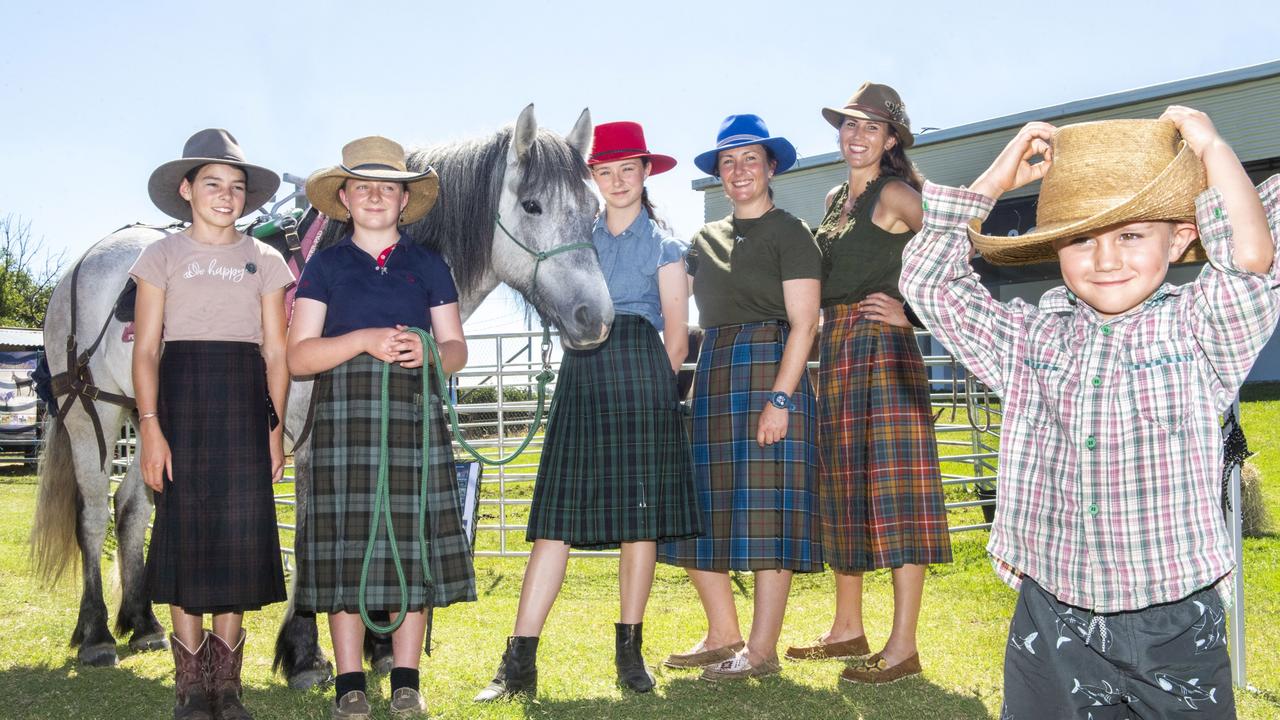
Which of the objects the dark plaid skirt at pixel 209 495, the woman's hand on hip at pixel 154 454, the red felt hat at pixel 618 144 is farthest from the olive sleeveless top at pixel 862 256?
the woman's hand on hip at pixel 154 454

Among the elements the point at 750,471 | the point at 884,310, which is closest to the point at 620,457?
the point at 750,471

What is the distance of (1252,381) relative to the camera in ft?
54.2

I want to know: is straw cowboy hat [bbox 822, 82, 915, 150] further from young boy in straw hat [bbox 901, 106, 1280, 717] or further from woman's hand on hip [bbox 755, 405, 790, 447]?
young boy in straw hat [bbox 901, 106, 1280, 717]

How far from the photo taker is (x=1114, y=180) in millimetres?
1668

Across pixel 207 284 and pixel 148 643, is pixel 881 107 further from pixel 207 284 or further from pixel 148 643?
pixel 148 643

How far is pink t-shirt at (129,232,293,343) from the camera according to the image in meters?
2.75

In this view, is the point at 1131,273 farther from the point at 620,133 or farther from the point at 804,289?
the point at 620,133

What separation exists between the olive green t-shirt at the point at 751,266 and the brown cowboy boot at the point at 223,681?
1.89 m

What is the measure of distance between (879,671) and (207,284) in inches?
100

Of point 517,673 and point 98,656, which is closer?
point 517,673

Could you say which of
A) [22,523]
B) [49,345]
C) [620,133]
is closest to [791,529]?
[620,133]

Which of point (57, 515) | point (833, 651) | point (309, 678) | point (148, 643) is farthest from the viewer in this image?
point (57, 515)

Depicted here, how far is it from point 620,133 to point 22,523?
8147 millimetres

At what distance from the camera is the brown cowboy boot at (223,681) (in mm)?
2760
